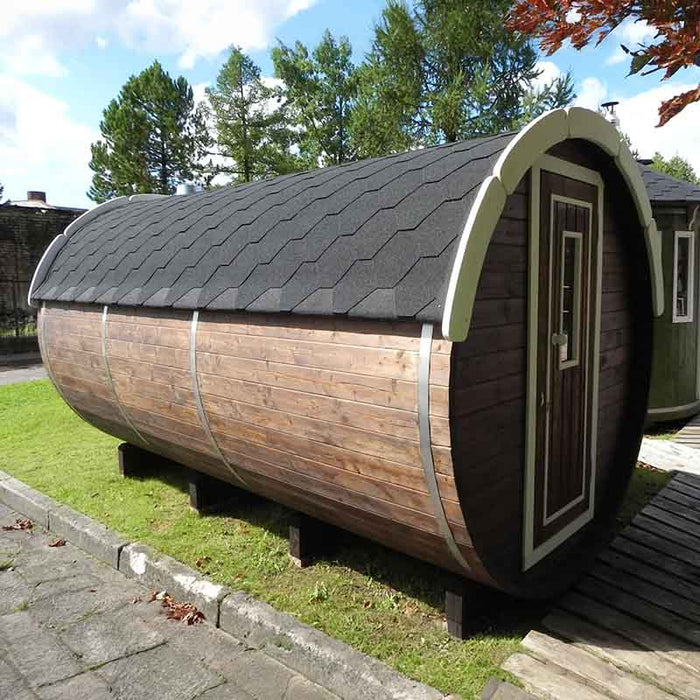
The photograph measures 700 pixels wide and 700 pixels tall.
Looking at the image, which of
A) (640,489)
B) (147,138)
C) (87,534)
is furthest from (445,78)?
(87,534)

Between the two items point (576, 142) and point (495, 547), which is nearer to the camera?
point (495, 547)

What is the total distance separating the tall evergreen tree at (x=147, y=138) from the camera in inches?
1168

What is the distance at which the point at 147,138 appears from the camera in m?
30.2

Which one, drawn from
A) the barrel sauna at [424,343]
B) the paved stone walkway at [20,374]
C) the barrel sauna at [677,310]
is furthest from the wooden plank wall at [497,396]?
the paved stone walkway at [20,374]

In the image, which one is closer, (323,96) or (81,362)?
(81,362)

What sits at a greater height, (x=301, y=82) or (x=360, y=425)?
(x=301, y=82)

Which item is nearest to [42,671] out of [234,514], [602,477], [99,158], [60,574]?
[60,574]

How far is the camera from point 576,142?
12.9 feet

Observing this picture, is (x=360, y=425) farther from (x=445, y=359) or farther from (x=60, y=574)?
(x=60, y=574)

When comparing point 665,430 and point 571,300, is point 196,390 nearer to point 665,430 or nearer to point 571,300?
point 571,300

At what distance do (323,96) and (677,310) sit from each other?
86.0 feet

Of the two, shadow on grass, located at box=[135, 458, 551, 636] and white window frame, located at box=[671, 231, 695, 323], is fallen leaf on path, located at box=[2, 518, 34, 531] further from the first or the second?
white window frame, located at box=[671, 231, 695, 323]

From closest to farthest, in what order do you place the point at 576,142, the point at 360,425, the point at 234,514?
the point at 360,425
the point at 576,142
the point at 234,514

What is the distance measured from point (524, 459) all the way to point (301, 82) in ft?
106
